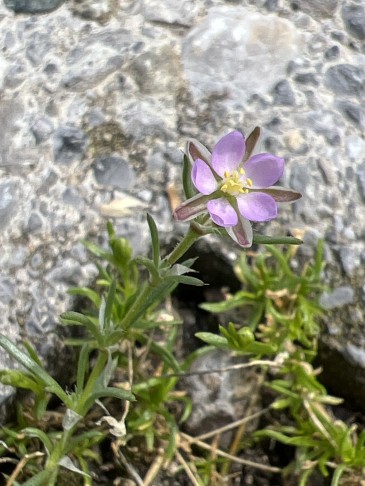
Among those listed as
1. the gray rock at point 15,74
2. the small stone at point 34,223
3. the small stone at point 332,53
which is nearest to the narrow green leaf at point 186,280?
Answer: the small stone at point 34,223

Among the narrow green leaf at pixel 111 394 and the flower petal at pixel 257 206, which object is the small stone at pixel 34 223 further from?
the flower petal at pixel 257 206

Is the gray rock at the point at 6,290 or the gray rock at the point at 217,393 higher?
the gray rock at the point at 6,290

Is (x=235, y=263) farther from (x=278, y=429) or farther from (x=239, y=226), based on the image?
(x=239, y=226)

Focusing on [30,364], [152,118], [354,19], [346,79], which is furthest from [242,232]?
[354,19]

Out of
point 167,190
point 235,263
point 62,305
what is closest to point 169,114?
point 167,190

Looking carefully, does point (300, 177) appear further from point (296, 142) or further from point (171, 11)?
point (171, 11)

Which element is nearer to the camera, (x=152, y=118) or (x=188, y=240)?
(x=188, y=240)

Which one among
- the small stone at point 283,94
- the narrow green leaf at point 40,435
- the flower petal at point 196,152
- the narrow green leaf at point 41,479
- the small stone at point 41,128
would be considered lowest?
the narrow green leaf at point 41,479
